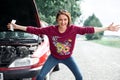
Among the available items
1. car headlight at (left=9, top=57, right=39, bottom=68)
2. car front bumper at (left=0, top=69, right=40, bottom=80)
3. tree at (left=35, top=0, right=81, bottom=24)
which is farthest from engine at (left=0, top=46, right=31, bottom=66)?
tree at (left=35, top=0, right=81, bottom=24)

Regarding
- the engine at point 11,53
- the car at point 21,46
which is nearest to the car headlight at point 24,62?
the car at point 21,46

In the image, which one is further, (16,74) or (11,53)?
(11,53)

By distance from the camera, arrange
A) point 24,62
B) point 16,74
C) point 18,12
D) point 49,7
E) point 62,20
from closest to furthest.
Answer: point 62,20 → point 16,74 → point 24,62 → point 18,12 → point 49,7

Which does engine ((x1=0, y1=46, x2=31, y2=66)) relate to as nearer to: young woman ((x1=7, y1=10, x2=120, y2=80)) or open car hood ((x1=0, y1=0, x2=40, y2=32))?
open car hood ((x1=0, y1=0, x2=40, y2=32))

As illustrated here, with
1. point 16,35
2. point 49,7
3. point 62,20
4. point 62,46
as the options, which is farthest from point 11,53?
point 49,7

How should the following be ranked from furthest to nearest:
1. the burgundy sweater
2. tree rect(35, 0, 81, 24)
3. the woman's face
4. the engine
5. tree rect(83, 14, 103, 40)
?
tree rect(83, 14, 103, 40)
tree rect(35, 0, 81, 24)
the engine
the burgundy sweater
the woman's face

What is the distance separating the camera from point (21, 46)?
318 inches

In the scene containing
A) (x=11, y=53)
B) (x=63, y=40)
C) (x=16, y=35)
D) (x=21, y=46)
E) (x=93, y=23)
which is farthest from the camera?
(x=93, y=23)

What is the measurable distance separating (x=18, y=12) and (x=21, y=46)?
88 centimetres

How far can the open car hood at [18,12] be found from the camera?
8.14 m

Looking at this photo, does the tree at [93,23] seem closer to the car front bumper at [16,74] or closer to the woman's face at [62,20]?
the car front bumper at [16,74]

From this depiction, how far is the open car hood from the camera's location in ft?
26.7

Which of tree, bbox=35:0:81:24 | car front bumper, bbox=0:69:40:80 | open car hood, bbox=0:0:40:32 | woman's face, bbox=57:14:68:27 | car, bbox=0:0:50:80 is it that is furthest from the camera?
tree, bbox=35:0:81:24

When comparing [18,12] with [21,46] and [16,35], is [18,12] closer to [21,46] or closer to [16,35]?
[16,35]
